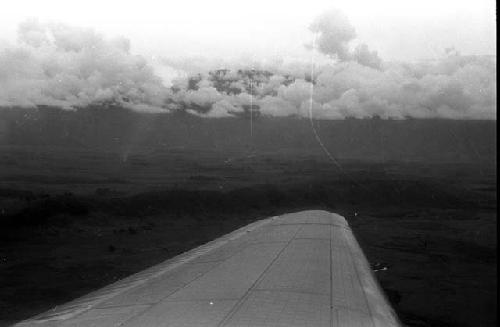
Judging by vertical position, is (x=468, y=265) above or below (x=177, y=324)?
below

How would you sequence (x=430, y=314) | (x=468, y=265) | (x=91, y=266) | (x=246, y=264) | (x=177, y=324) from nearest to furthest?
1. (x=177, y=324)
2. (x=246, y=264)
3. (x=430, y=314)
4. (x=91, y=266)
5. (x=468, y=265)

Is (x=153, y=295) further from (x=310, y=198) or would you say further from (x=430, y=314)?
(x=310, y=198)

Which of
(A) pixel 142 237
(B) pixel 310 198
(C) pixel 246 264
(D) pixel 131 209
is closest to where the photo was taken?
(C) pixel 246 264

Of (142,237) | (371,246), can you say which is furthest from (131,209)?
(371,246)

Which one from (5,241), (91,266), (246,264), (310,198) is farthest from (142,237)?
(310,198)

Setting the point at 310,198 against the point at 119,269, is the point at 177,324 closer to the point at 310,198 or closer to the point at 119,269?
the point at 119,269

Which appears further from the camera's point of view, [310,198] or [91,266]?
[310,198]
